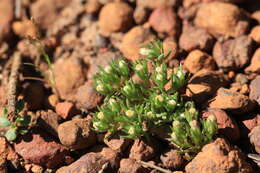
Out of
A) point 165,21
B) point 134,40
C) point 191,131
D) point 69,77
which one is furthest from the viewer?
point 165,21

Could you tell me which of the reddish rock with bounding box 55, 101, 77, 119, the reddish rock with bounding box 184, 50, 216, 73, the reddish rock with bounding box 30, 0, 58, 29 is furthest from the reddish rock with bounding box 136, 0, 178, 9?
the reddish rock with bounding box 55, 101, 77, 119

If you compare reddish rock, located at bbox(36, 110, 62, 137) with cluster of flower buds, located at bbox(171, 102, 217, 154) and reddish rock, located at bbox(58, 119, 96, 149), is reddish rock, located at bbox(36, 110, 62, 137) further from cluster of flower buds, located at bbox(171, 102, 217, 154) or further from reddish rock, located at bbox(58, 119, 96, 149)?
cluster of flower buds, located at bbox(171, 102, 217, 154)

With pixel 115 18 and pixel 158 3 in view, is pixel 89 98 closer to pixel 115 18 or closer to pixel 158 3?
pixel 115 18

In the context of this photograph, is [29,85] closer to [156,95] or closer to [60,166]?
[60,166]

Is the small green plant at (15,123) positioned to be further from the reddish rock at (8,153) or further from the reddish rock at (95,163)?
the reddish rock at (95,163)

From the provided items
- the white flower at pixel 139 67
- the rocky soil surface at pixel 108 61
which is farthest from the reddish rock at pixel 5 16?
the white flower at pixel 139 67

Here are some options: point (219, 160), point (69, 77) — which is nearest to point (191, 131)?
point (219, 160)

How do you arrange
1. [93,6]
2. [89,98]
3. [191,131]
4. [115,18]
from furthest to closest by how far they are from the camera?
[93,6] < [115,18] < [89,98] < [191,131]
